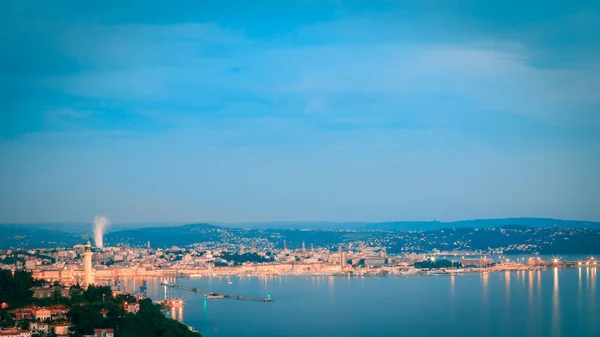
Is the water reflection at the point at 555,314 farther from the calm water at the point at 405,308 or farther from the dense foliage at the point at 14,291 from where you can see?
the dense foliage at the point at 14,291

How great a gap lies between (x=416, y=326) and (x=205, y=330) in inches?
200

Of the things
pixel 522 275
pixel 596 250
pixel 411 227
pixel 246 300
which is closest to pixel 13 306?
pixel 246 300

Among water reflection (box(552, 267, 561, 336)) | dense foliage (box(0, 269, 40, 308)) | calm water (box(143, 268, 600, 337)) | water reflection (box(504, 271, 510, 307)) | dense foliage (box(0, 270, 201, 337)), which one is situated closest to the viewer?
dense foliage (box(0, 270, 201, 337))

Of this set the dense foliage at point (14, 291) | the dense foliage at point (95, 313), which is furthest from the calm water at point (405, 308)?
the dense foliage at point (14, 291)

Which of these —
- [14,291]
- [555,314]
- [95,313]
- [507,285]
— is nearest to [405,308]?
[555,314]

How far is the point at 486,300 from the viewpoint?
28891 millimetres

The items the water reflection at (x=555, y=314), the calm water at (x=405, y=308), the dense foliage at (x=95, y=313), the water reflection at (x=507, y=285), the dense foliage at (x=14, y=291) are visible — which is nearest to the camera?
the dense foliage at (x=95, y=313)

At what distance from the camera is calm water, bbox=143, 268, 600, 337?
22031 mm

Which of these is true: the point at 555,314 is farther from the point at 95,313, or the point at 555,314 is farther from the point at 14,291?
the point at 14,291

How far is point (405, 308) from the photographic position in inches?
1067

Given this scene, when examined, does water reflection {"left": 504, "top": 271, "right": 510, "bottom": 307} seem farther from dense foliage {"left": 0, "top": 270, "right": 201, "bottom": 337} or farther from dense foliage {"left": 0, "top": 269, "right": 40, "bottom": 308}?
dense foliage {"left": 0, "top": 269, "right": 40, "bottom": 308}

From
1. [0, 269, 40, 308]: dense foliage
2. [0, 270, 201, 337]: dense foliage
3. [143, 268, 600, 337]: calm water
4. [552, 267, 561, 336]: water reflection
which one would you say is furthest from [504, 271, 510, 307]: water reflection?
[0, 269, 40, 308]: dense foliage

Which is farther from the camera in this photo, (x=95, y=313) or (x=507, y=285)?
(x=507, y=285)

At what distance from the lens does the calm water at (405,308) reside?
2203 cm
